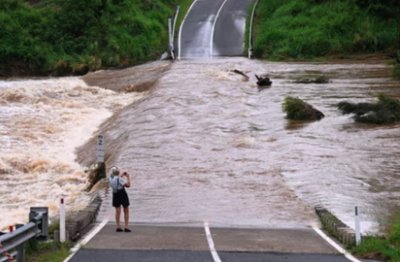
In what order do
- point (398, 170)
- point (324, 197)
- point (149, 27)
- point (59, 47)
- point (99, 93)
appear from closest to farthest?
point (324, 197)
point (398, 170)
point (99, 93)
point (59, 47)
point (149, 27)

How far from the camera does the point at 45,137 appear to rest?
27688 millimetres

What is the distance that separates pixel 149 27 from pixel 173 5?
8280 millimetres

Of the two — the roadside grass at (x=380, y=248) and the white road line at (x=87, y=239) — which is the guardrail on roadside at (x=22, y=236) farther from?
the roadside grass at (x=380, y=248)

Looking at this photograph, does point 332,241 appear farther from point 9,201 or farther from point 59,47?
point 59,47

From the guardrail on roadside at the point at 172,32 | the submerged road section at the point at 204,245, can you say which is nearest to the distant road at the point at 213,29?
the guardrail on roadside at the point at 172,32

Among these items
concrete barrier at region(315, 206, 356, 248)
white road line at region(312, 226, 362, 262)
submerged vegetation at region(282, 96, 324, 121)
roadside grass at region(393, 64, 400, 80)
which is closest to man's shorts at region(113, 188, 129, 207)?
white road line at region(312, 226, 362, 262)

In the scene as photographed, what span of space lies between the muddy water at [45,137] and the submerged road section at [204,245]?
4255 millimetres

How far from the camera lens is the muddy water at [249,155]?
17266mm

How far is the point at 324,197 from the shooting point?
18125mm

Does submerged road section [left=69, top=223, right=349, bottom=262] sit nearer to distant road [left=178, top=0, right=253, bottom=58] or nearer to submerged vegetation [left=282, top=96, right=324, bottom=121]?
submerged vegetation [left=282, top=96, right=324, bottom=121]

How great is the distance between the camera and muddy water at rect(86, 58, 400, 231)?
17.3 m

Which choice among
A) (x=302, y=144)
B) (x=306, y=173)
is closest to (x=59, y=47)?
(x=302, y=144)

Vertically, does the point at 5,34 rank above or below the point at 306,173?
above

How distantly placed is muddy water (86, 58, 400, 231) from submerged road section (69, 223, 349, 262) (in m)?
1.51
